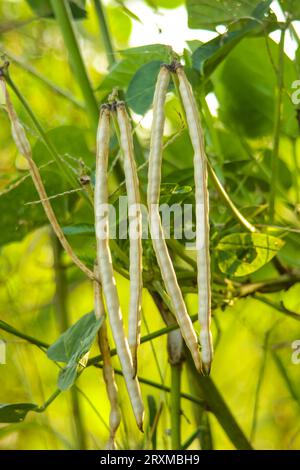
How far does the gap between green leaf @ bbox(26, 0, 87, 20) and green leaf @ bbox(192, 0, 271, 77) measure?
22cm

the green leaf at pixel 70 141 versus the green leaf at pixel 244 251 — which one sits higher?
the green leaf at pixel 70 141

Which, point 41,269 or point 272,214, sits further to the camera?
point 41,269

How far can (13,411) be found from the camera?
1.83 feet

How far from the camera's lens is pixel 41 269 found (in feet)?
3.66

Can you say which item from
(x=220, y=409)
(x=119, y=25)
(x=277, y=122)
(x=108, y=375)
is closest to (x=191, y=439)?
(x=220, y=409)

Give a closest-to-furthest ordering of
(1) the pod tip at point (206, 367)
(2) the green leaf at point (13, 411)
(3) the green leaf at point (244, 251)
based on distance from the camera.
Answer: (1) the pod tip at point (206, 367) < (2) the green leaf at point (13, 411) < (3) the green leaf at point (244, 251)

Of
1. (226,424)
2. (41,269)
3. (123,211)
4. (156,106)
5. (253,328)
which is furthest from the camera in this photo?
(41,269)

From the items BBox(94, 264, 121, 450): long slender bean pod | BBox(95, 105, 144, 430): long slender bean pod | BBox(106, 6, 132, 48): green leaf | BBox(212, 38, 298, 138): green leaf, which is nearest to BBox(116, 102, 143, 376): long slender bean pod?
BBox(95, 105, 144, 430): long slender bean pod

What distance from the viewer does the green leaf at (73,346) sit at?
54 centimetres

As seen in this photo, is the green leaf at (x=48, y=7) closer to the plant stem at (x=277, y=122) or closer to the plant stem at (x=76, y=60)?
the plant stem at (x=76, y=60)

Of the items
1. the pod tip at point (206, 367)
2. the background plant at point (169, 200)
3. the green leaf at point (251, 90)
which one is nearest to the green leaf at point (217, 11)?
the background plant at point (169, 200)

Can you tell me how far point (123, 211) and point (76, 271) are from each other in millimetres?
433

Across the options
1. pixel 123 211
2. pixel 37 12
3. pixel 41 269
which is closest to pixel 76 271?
pixel 41 269
